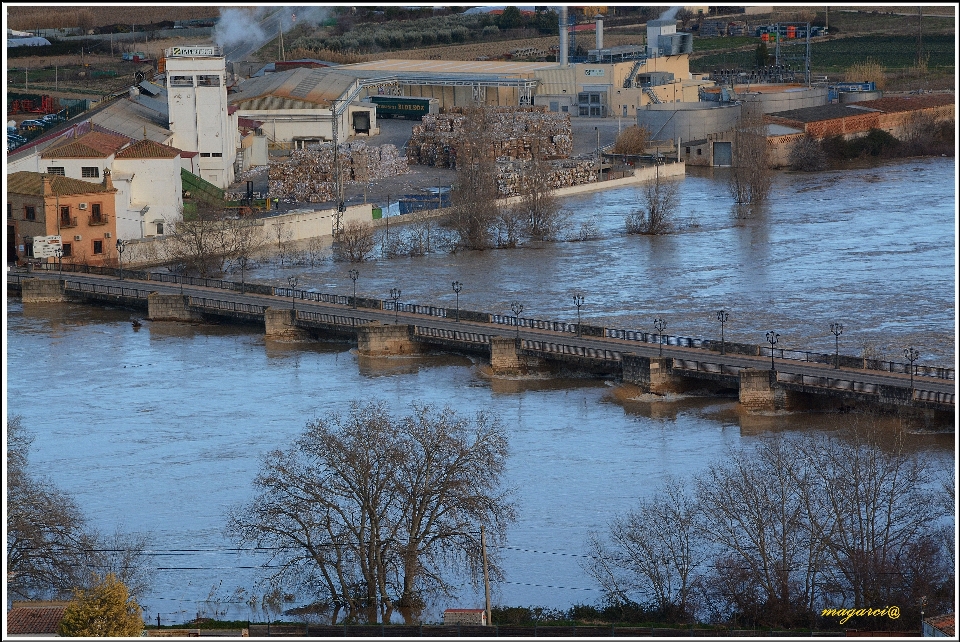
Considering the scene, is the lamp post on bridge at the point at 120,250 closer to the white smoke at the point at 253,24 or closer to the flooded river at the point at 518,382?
the flooded river at the point at 518,382

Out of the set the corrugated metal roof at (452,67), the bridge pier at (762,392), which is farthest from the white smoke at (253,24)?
the bridge pier at (762,392)

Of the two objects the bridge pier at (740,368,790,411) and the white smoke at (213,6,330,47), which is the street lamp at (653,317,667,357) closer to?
the bridge pier at (740,368,790,411)

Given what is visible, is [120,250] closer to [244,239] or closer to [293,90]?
[244,239]

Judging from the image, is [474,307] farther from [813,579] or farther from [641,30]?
[641,30]

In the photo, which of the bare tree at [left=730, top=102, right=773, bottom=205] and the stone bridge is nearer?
the stone bridge

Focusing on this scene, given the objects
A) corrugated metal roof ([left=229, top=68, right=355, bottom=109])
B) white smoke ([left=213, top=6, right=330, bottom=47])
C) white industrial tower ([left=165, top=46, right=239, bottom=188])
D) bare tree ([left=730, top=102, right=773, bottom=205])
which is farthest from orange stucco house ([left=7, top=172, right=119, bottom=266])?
white smoke ([left=213, top=6, right=330, bottom=47])

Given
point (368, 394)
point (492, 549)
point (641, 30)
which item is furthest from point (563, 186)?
point (641, 30)

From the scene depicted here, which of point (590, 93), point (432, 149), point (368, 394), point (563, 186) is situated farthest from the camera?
point (590, 93)
